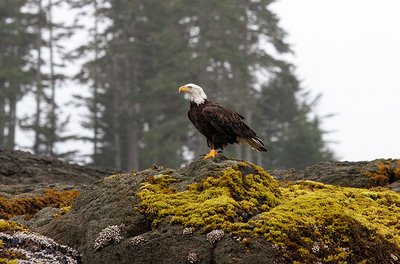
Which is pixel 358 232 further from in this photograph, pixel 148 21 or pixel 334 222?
pixel 148 21

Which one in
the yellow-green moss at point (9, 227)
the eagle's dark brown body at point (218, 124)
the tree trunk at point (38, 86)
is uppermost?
the tree trunk at point (38, 86)

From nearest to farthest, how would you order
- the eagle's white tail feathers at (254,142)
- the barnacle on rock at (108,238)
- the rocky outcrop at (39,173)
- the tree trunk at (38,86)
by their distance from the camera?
1. the barnacle on rock at (108,238)
2. the eagle's white tail feathers at (254,142)
3. the rocky outcrop at (39,173)
4. the tree trunk at (38,86)

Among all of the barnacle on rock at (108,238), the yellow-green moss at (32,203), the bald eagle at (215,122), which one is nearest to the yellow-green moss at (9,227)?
the barnacle on rock at (108,238)

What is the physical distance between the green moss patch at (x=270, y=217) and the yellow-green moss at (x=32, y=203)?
13.0 ft

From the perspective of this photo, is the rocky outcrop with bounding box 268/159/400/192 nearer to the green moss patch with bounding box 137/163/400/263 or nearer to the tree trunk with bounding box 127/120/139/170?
the green moss patch with bounding box 137/163/400/263

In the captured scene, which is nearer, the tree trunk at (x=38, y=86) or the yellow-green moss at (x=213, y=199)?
the yellow-green moss at (x=213, y=199)

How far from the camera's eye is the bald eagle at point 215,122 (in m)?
9.38

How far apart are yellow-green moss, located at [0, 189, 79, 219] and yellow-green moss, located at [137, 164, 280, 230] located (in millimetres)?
3635

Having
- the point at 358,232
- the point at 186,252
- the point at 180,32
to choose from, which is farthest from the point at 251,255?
the point at 180,32

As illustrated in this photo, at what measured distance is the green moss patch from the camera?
712 centimetres

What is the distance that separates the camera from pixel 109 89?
51.2 metres

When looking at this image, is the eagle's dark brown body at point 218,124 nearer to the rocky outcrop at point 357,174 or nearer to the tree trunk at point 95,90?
the rocky outcrop at point 357,174

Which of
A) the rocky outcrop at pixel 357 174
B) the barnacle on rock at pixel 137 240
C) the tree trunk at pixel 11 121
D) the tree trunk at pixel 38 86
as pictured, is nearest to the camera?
the barnacle on rock at pixel 137 240

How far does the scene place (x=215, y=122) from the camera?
9.40m
